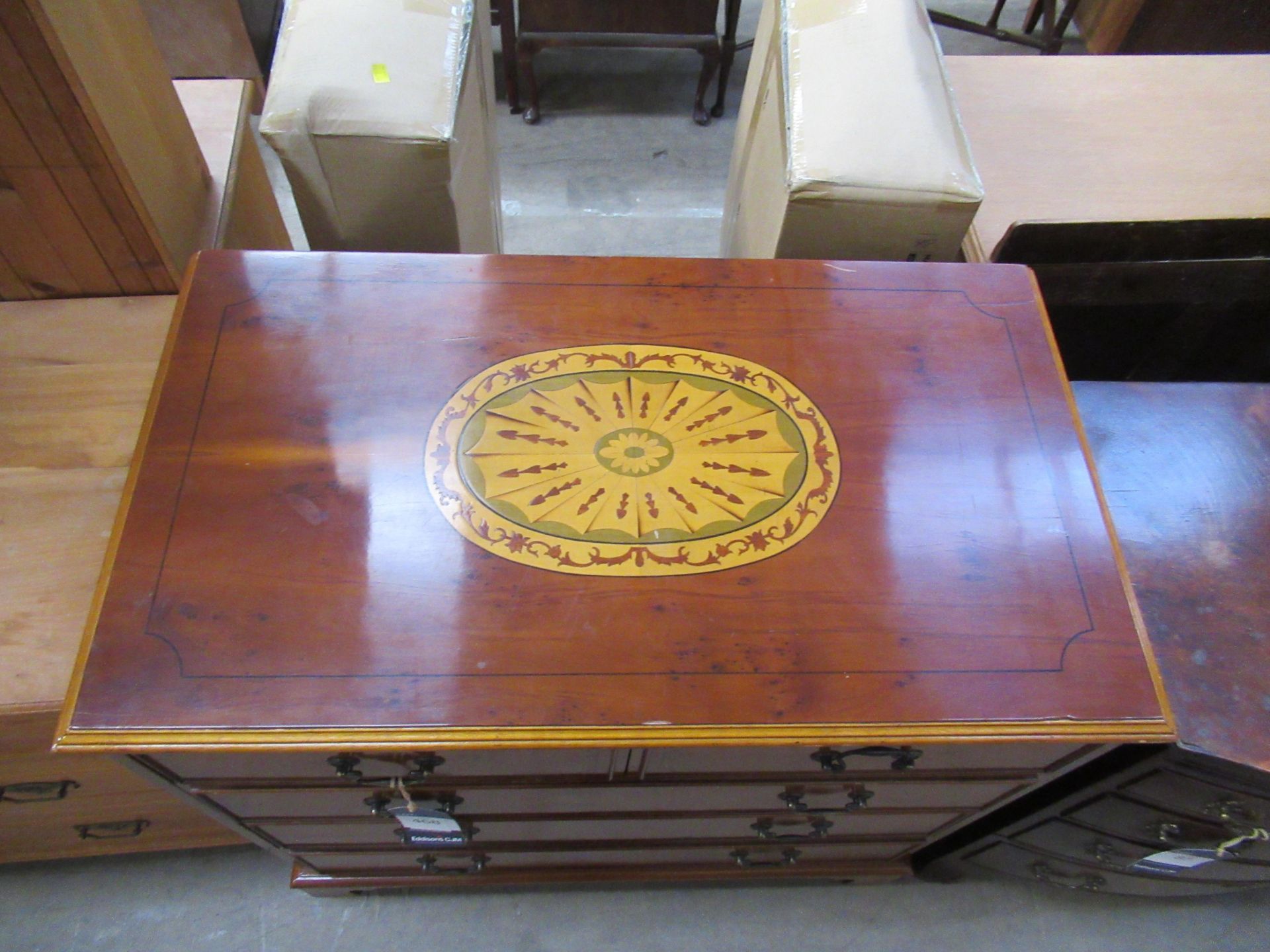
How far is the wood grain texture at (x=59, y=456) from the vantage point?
99 cm

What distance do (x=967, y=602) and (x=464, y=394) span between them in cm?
65

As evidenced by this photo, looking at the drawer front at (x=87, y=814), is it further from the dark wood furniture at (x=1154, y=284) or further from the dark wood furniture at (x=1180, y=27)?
the dark wood furniture at (x=1180, y=27)

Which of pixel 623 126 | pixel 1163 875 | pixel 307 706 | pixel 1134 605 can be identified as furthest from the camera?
pixel 623 126

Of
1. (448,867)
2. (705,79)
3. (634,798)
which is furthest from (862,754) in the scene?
(705,79)

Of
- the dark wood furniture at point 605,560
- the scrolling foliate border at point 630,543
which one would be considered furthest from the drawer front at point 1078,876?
the scrolling foliate border at point 630,543

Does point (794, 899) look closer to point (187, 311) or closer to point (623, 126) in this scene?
point (187, 311)

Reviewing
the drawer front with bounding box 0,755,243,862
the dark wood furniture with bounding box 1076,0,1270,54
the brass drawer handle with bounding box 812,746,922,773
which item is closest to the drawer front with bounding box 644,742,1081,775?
the brass drawer handle with bounding box 812,746,922,773

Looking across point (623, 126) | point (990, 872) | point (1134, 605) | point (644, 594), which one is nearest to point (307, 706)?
point (644, 594)

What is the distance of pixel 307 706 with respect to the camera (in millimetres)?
824

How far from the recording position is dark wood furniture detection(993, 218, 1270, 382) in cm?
133

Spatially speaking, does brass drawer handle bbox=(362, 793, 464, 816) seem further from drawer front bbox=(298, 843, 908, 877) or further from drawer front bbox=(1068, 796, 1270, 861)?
drawer front bbox=(1068, 796, 1270, 861)

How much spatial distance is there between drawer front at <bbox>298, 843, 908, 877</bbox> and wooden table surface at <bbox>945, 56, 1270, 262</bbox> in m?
1.08

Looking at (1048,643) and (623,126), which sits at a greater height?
(1048,643)

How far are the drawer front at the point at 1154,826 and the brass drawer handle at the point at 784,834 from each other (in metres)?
0.35
